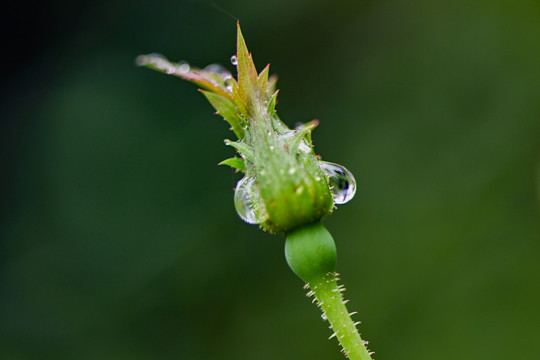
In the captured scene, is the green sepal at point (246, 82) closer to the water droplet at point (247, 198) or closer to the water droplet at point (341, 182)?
the water droplet at point (247, 198)

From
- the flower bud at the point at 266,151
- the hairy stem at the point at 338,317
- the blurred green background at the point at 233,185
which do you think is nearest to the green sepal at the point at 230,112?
the flower bud at the point at 266,151

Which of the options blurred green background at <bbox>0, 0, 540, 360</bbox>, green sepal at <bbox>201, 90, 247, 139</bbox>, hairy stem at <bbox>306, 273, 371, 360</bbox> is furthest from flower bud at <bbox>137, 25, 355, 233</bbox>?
blurred green background at <bbox>0, 0, 540, 360</bbox>

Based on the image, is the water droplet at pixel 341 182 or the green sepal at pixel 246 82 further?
the water droplet at pixel 341 182

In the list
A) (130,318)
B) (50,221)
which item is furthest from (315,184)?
(50,221)

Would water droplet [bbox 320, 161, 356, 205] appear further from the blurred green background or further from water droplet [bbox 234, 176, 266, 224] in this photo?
the blurred green background

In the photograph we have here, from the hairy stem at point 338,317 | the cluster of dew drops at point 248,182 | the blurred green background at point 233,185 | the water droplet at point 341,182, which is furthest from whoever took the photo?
the blurred green background at point 233,185

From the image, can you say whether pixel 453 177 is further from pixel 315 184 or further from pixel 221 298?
pixel 315 184

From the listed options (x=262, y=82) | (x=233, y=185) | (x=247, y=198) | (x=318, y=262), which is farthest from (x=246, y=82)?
(x=233, y=185)

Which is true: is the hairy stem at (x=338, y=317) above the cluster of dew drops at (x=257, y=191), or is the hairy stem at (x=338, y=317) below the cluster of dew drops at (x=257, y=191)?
below
